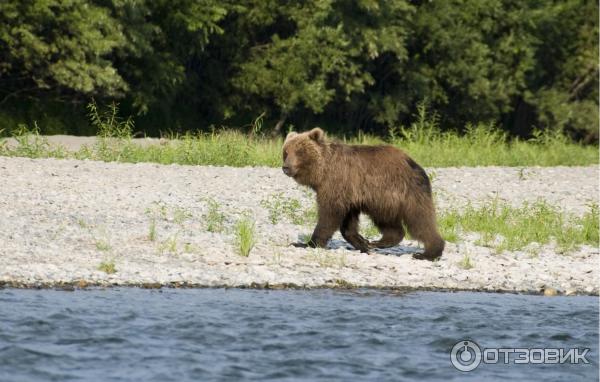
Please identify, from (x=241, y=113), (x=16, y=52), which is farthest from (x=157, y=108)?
(x=16, y=52)

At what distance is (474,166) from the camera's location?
804 inches

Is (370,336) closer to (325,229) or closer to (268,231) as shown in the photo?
(325,229)

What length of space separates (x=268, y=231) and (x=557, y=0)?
27.3m

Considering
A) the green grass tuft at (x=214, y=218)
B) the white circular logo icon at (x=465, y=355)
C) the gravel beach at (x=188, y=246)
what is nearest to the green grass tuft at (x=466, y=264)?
the gravel beach at (x=188, y=246)

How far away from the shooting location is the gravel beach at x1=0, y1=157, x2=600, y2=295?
400 inches

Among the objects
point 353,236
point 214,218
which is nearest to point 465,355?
point 353,236

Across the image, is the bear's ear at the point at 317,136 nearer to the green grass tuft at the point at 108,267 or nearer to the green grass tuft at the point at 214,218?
the green grass tuft at the point at 214,218

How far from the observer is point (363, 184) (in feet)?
35.4

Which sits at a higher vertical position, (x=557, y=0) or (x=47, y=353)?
(x=557, y=0)

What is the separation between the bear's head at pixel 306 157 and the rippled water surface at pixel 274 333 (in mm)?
1371

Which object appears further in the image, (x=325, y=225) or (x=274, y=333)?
(x=325, y=225)

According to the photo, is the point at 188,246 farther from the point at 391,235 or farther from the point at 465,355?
the point at 465,355

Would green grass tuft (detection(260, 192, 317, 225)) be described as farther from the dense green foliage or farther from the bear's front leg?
the dense green foliage

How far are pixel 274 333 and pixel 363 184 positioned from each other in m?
2.57
